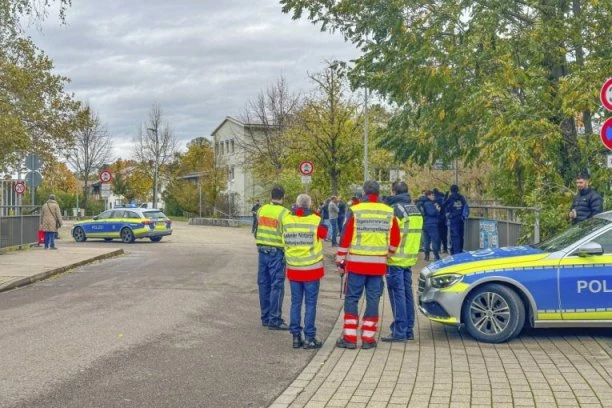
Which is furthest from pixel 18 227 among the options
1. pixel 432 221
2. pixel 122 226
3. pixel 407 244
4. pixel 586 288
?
pixel 586 288

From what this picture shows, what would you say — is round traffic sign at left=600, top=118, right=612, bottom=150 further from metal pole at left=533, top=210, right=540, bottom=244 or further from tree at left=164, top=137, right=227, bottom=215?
tree at left=164, top=137, right=227, bottom=215

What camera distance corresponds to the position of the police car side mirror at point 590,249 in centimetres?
935

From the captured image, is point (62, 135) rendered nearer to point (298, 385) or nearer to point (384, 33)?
point (384, 33)

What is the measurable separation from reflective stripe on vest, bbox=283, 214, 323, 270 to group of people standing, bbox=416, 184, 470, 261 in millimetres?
10640

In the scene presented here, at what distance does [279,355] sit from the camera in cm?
900

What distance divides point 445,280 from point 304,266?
5.38ft

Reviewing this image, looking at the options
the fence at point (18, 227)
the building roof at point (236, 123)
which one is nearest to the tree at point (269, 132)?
the building roof at point (236, 123)

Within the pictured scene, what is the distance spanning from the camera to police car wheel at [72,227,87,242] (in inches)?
1326

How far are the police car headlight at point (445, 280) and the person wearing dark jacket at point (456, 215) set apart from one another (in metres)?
9.99

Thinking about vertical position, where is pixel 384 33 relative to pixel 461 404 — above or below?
above

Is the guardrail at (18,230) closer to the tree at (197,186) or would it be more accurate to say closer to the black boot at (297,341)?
the black boot at (297,341)

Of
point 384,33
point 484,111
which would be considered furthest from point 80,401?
point 384,33

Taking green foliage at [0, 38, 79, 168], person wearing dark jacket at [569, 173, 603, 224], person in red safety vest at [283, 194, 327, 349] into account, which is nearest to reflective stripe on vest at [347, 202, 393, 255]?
person in red safety vest at [283, 194, 327, 349]

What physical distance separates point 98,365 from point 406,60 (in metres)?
11.2
